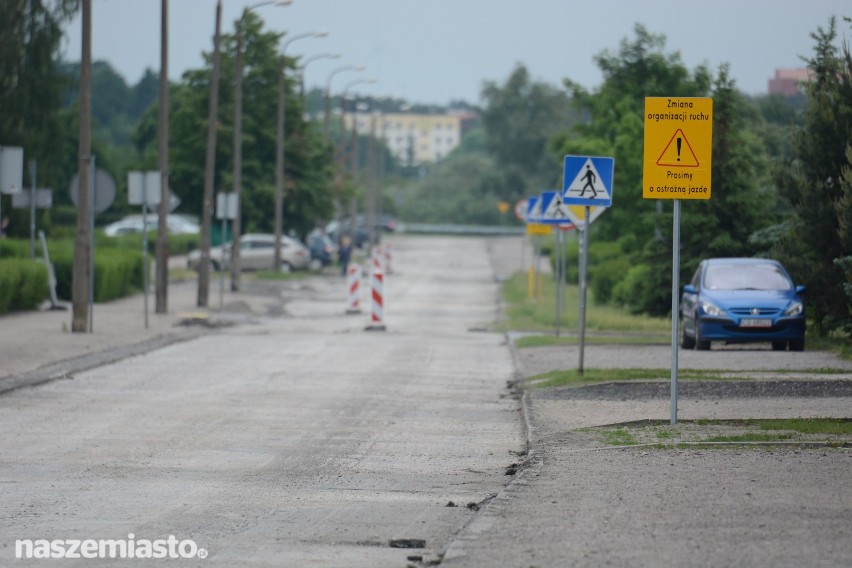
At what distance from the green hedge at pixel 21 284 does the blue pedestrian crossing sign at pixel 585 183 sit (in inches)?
616

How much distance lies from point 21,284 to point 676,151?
21.6 m

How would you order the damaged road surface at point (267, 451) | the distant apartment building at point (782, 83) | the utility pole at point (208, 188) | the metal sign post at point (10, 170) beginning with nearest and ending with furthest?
the damaged road surface at point (267, 451) < the metal sign post at point (10, 170) < the utility pole at point (208, 188) < the distant apartment building at point (782, 83)

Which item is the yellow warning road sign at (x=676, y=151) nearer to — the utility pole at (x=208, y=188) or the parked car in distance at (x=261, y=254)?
the utility pole at (x=208, y=188)

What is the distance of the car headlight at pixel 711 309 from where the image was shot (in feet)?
78.1

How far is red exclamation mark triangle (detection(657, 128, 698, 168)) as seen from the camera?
13.8 metres

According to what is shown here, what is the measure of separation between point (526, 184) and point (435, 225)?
38.6ft

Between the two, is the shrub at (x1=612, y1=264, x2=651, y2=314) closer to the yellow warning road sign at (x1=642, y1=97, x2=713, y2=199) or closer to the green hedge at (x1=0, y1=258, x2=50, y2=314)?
the green hedge at (x1=0, y1=258, x2=50, y2=314)

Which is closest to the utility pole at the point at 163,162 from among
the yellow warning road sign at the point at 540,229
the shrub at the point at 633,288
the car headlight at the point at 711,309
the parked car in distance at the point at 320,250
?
the yellow warning road sign at the point at 540,229

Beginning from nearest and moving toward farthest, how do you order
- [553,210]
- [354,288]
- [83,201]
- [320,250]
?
[553,210] < [83,201] < [354,288] < [320,250]

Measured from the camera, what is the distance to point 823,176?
78.9ft

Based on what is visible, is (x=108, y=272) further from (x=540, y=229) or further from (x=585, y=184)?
(x=585, y=184)

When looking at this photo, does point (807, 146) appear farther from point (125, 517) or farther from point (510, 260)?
point (510, 260)

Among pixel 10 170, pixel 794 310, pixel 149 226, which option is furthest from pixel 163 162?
pixel 149 226

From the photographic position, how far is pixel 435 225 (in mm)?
138875
